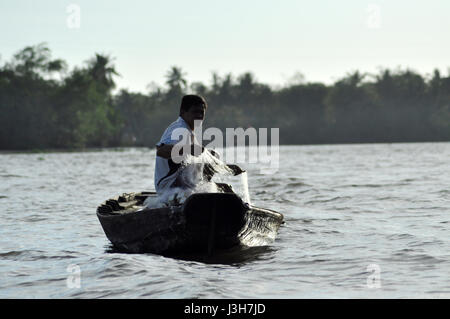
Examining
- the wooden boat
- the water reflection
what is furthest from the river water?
the wooden boat

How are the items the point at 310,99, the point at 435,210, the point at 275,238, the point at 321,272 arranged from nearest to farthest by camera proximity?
the point at 321,272 < the point at 275,238 < the point at 435,210 < the point at 310,99

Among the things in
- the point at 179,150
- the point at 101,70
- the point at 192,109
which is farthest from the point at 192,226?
the point at 101,70

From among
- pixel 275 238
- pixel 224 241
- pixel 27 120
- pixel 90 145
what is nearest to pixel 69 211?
pixel 275 238

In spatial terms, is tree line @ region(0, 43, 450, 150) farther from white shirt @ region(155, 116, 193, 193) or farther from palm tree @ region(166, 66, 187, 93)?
white shirt @ region(155, 116, 193, 193)

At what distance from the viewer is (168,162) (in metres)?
6.15

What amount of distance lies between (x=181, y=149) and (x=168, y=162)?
39 centimetres

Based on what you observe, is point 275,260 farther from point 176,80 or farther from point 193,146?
point 176,80

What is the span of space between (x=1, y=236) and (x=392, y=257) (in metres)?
4.76

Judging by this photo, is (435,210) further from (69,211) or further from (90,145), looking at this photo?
(90,145)

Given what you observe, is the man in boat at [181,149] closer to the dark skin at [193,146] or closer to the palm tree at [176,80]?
the dark skin at [193,146]

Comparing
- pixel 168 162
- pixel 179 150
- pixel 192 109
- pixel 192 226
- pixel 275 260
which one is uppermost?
pixel 192 109

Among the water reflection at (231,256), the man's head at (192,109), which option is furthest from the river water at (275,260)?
the man's head at (192,109)

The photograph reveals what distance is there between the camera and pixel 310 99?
243 ft
